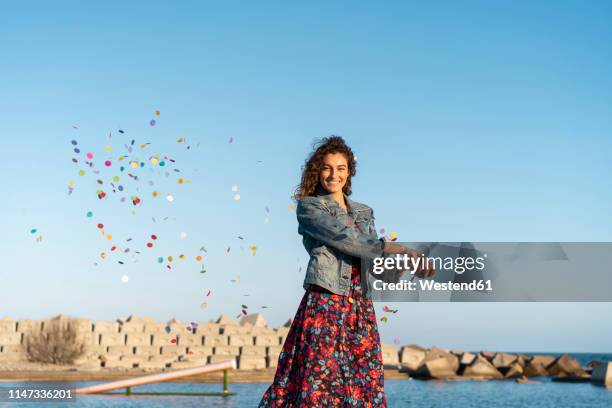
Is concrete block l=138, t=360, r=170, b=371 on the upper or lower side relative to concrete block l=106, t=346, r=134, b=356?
lower

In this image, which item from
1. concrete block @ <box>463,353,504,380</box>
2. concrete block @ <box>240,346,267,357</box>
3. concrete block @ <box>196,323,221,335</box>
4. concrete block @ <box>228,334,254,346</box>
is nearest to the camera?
concrete block @ <box>463,353,504,380</box>

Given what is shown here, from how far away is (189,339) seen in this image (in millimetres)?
36938

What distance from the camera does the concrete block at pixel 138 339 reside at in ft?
118

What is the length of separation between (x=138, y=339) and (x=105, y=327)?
1629 mm

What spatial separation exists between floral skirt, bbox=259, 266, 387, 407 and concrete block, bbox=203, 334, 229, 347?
33366 millimetres

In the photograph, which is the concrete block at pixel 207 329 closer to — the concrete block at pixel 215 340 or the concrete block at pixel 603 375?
the concrete block at pixel 215 340

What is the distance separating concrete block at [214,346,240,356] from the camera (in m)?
36.1

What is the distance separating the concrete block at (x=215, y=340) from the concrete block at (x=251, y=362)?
2.57 m

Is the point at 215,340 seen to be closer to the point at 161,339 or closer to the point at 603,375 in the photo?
the point at 161,339

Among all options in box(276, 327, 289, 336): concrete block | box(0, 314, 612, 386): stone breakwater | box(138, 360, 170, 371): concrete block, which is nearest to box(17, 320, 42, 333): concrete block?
box(0, 314, 612, 386): stone breakwater

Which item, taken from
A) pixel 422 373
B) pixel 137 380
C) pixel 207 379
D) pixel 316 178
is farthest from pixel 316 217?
pixel 422 373

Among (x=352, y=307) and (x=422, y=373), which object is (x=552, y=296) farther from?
(x=422, y=373)

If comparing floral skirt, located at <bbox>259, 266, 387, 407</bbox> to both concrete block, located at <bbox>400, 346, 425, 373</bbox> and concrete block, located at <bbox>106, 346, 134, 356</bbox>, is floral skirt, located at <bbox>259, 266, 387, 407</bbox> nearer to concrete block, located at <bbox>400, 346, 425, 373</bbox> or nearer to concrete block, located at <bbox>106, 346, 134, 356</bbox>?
concrete block, located at <bbox>106, 346, 134, 356</bbox>

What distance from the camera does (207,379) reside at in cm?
2609
